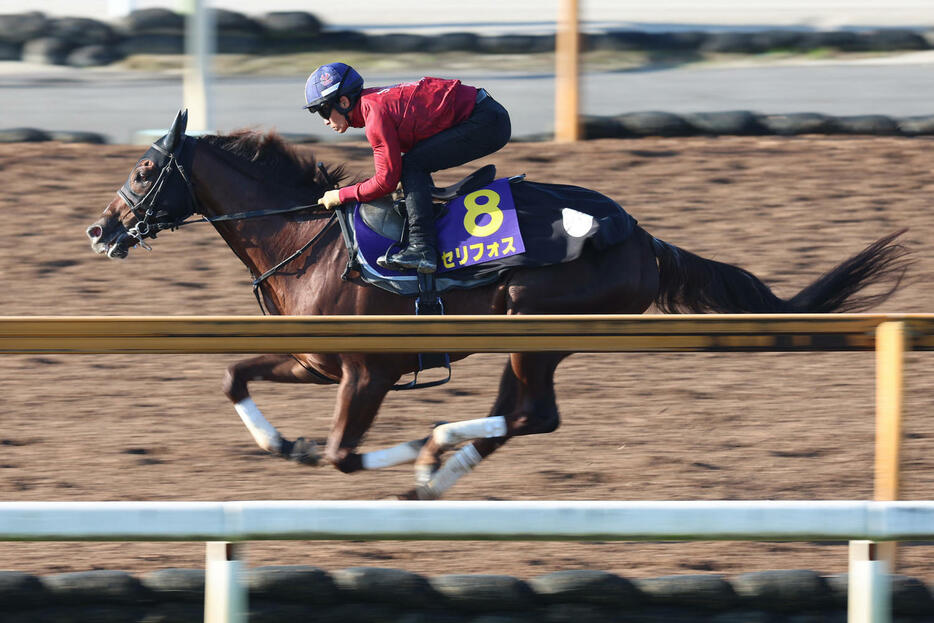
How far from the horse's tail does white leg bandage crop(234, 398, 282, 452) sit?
1.88 m

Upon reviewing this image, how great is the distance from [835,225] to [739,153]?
1424 millimetres

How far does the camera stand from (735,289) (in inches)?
246

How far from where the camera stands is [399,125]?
5.91 meters

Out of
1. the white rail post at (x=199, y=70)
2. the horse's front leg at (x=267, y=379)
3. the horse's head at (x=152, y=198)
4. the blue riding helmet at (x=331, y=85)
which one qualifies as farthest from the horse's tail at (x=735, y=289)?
the white rail post at (x=199, y=70)

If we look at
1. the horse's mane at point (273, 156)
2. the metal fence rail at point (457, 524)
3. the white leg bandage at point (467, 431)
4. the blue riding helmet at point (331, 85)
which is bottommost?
the metal fence rail at point (457, 524)

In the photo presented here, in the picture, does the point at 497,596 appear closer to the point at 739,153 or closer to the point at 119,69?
the point at 739,153

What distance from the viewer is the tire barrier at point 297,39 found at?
1566cm

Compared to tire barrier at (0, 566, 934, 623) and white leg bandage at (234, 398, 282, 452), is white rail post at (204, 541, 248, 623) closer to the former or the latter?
tire barrier at (0, 566, 934, 623)

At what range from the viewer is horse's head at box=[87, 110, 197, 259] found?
6145 mm

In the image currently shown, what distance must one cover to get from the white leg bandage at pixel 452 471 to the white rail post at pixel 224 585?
6.61 feet

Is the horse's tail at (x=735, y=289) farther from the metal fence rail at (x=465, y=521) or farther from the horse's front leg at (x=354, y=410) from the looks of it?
the metal fence rail at (x=465, y=521)

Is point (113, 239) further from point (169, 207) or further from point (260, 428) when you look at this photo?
point (260, 428)

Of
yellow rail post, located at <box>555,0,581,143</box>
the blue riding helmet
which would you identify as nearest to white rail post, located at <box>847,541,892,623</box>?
the blue riding helmet

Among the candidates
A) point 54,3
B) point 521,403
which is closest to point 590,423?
point 521,403
